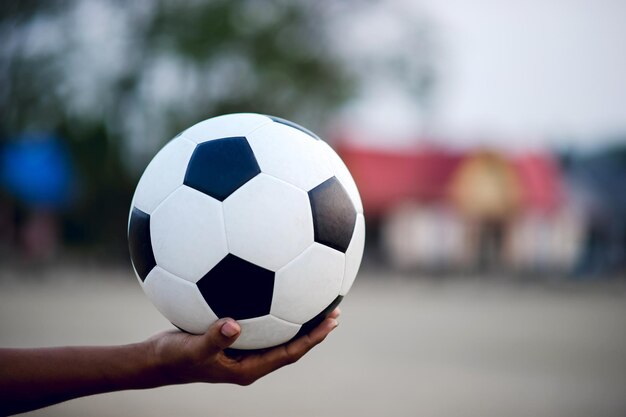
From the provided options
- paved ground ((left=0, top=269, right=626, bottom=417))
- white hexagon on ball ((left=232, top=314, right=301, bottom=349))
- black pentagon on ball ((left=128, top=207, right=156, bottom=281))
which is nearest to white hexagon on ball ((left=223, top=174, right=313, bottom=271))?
white hexagon on ball ((left=232, top=314, right=301, bottom=349))

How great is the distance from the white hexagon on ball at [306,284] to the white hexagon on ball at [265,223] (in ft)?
0.12

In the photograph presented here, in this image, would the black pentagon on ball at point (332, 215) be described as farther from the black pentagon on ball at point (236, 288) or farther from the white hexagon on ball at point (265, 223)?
the black pentagon on ball at point (236, 288)

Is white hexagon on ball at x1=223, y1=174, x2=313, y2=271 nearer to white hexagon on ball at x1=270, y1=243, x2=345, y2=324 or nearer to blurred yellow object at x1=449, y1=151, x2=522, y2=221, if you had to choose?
white hexagon on ball at x1=270, y1=243, x2=345, y2=324

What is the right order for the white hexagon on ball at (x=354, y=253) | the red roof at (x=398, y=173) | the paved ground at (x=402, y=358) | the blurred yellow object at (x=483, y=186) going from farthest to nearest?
the blurred yellow object at (x=483, y=186) < the red roof at (x=398, y=173) < the paved ground at (x=402, y=358) < the white hexagon on ball at (x=354, y=253)

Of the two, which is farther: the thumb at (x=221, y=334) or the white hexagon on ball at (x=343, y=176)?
the white hexagon on ball at (x=343, y=176)

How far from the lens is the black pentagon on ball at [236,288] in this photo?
6.45 feet

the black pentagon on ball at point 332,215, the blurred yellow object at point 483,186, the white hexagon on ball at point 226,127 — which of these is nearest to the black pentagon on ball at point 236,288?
the black pentagon on ball at point 332,215

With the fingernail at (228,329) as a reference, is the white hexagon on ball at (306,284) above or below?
above

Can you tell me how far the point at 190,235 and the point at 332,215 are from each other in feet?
1.63

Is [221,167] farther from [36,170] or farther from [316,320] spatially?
[36,170]

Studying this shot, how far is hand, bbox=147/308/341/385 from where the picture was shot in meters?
1.80

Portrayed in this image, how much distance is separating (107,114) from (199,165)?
2042 centimetres

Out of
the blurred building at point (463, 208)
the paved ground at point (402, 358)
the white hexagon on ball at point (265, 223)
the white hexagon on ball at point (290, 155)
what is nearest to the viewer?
the white hexagon on ball at point (265, 223)

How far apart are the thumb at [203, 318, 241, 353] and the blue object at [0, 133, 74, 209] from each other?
1784cm
